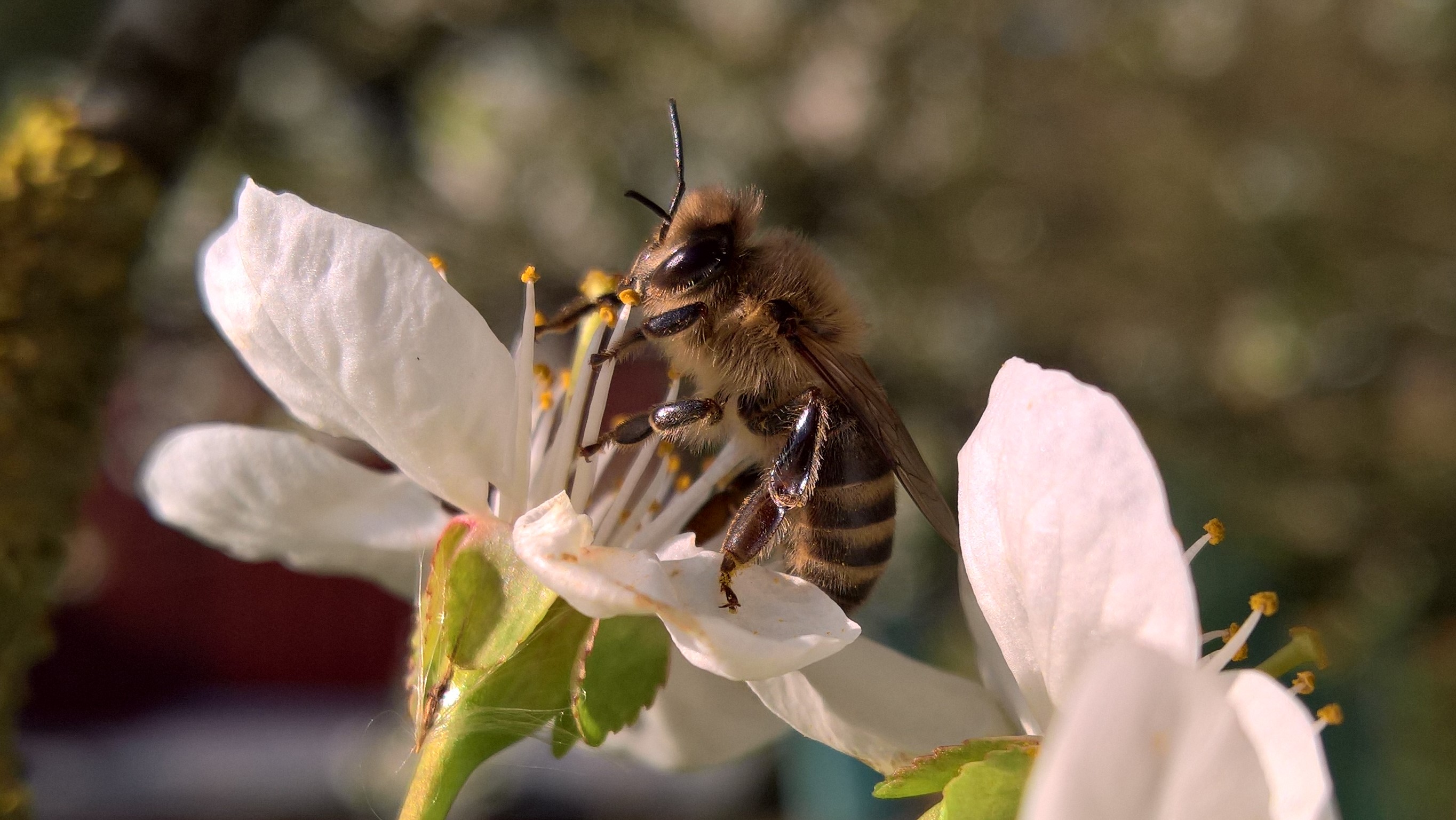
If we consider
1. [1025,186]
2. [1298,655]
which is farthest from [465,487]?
[1025,186]

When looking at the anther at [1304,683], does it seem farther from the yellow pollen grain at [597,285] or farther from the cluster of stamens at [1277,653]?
the yellow pollen grain at [597,285]

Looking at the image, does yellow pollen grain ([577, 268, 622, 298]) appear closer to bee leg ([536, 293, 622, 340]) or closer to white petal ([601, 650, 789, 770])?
bee leg ([536, 293, 622, 340])

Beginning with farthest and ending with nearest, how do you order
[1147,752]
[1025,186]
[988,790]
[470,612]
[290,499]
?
[1025,186] → [290,499] → [470,612] → [988,790] → [1147,752]

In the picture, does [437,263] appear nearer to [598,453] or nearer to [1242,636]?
[598,453]

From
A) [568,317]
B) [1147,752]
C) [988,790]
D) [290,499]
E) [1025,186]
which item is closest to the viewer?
[1147,752]

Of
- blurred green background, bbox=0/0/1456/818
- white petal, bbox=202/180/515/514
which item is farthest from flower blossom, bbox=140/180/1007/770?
blurred green background, bbox=0/0/1456/818

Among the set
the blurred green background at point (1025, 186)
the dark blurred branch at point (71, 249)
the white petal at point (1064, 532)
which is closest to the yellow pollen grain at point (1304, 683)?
the white petal at point (1064, 532)
